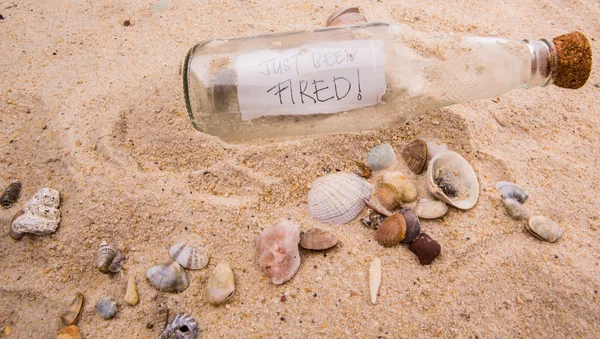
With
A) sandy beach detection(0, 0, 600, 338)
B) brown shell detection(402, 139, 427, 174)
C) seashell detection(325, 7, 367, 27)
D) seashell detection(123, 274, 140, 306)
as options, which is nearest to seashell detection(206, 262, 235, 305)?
sandy beach detection(0, 0, 600, 338)

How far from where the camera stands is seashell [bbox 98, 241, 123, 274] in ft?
3.94

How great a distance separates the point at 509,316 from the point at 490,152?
61cm

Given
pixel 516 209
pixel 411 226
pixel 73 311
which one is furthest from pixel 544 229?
pixel 73 311

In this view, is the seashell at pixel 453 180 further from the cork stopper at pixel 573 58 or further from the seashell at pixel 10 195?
the seashell at pixel 10 195

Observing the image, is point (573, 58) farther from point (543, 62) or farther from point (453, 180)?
point (453, 180)

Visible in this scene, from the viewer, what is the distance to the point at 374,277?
1.17 meters

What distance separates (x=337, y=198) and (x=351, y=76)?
1.35 feet

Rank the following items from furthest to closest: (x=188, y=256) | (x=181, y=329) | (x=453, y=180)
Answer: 1. (x=453, y=180)
2. (x=188, y=256)
3. (x=181, y=329)

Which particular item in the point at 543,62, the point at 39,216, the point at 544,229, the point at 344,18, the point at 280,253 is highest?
the point at 344,18

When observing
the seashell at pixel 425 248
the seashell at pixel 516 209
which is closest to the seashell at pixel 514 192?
the seashell at pixel 516 209

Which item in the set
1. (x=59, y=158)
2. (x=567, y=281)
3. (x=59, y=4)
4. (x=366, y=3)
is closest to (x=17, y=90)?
(x=59, y=158)

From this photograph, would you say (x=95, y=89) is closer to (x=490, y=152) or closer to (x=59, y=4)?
(x=59, y=4)

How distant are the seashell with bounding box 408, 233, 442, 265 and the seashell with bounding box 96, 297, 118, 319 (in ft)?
3.00

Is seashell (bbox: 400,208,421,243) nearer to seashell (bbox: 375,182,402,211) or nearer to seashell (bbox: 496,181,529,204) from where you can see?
seashell (bbox: 375,182,402,211)
